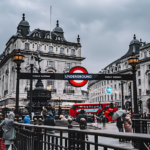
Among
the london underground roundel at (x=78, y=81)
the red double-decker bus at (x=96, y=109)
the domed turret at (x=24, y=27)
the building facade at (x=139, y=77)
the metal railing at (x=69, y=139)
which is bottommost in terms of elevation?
the red double-decker bus at (x=96, y=109)

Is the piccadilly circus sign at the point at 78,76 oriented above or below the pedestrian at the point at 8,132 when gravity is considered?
above

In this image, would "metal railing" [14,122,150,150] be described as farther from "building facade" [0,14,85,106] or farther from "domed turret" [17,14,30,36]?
"domed turret" [17,14,30,36]

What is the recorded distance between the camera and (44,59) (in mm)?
60750

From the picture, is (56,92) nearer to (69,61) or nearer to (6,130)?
(69,61)

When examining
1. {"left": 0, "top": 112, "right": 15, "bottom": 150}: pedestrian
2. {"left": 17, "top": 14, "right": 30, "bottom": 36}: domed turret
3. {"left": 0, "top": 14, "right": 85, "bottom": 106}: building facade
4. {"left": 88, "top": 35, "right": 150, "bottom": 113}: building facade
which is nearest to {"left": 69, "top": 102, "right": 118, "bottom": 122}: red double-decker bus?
{"left": 88, "top": 35, "right": 150, "bottom": 113}: building facade

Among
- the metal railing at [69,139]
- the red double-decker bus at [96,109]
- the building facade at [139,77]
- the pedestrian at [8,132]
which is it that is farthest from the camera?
the building facade at [139,77]

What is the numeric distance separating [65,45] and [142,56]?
2183 centimetres

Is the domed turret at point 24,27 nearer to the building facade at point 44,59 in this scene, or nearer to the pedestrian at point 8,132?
the building facade at point 44,59

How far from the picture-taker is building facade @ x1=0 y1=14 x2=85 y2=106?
2248 inches

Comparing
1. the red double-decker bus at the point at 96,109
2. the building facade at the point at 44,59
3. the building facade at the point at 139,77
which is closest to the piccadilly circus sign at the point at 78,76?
the red double-decker bus at the point at 96,109

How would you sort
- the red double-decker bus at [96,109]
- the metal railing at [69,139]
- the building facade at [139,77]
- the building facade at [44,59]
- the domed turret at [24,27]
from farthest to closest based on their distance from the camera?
the domed turret at [24,27] < the building facade at [44,59] < the building facade at [139,77] < the red double-decker bus at [96,109] < the metal railing at [69,139]

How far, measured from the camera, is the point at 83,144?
3.26 m

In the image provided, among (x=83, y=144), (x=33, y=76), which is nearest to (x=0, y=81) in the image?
(x=33, y=76)

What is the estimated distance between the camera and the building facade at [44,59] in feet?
187
